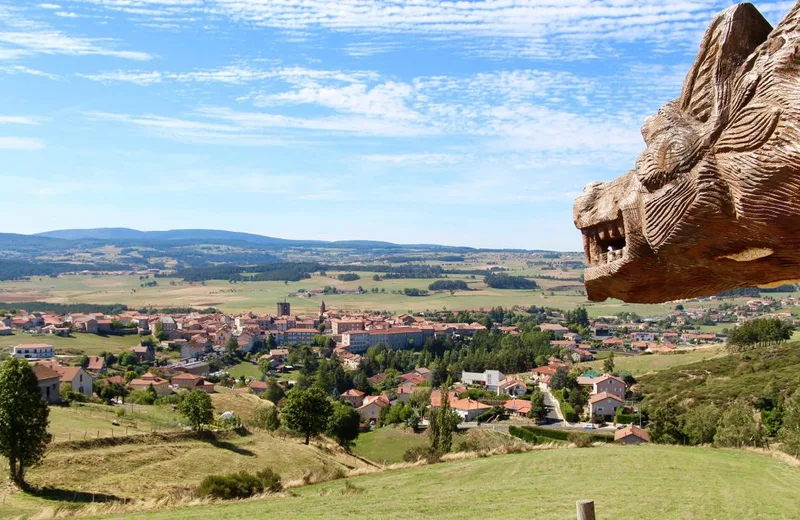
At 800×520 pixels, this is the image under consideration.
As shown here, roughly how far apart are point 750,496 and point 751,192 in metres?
21.1

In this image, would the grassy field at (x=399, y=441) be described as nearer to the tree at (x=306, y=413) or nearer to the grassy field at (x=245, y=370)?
the tree at (x=306, y=413)

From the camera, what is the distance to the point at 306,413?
41.8 meters

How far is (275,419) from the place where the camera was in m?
48.4

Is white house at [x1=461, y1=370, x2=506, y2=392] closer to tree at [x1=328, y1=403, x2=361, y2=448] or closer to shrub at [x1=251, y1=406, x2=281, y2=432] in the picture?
tree at [x1=328, y1=403, x2=361, y2=448]

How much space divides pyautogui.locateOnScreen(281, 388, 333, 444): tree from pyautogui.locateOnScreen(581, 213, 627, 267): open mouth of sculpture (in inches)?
1534

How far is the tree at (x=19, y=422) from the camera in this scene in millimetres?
24203

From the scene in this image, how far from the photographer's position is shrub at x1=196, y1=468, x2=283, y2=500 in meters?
23.0

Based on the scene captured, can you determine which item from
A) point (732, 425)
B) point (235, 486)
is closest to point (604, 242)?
point (235, 486)

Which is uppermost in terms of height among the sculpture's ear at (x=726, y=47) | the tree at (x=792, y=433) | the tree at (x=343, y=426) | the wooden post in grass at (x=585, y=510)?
the sculpture's ear at (x=726, y=47)

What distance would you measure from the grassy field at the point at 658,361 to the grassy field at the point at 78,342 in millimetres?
61972

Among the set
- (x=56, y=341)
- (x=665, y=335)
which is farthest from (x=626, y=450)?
(x=665, y=335)

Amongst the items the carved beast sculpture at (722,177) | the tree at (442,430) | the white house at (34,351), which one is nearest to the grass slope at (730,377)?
the tree at (442,430)

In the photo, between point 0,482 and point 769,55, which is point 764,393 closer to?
point 0,482

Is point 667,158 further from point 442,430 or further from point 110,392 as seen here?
point 110,392
